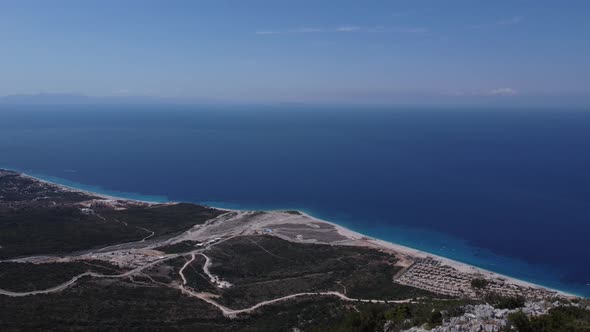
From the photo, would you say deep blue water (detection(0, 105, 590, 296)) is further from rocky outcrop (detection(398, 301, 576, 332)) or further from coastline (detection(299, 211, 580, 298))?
rocky outcrop (detection(398, 301, 576, 332))

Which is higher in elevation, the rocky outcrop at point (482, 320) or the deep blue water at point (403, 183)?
the rocky outcrop at point (482, 320)

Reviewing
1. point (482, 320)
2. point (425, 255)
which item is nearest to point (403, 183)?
point (425, 255)

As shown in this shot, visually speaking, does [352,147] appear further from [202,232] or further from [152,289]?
[152,289]

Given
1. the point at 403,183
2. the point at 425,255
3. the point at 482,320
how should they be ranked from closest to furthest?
the point at 482,320
the point at 425,255
the point at 403,183

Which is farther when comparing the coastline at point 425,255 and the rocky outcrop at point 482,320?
the coastline at point 425,255

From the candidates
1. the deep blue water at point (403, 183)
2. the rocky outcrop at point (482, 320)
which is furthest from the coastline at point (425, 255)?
the rocky outcrop at point (482, 320)

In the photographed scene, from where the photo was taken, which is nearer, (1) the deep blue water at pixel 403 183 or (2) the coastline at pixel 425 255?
(2) the coastline at pixel 425 255

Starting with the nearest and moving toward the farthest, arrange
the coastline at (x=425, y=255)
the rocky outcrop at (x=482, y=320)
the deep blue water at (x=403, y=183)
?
1. the rocky outcrop at (x=482, y=320)
2. the coastline at (x=425, y=255)
3. the deep blue water at (x=403, y=183)

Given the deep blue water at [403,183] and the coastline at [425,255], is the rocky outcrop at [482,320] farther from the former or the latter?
the deep blue water at [403,183]

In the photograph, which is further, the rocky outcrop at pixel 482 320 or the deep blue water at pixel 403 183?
the deep blue water at pixel 403 183

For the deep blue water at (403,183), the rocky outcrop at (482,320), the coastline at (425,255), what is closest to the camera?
the rocky outcrop at (482,320)

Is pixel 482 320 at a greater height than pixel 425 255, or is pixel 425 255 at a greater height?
pixel 482 320

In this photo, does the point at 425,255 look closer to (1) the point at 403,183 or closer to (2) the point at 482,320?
(2) the point at 482,320

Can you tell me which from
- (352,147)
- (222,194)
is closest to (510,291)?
(222,194)
